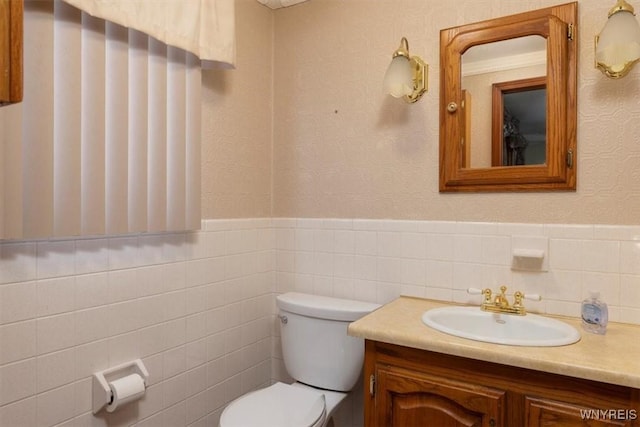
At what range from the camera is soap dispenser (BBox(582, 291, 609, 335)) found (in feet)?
4.30

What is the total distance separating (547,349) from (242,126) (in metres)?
1.53

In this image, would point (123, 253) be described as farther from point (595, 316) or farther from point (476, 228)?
point (595, 316)

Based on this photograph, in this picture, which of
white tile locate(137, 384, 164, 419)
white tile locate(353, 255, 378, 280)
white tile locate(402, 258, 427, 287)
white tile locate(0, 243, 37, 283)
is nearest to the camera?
white tile locate(0, 243, 37, 283)

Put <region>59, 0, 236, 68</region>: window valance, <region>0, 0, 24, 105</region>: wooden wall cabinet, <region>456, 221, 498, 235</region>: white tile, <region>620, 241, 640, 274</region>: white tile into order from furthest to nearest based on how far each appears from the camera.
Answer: <region>456, 221, 498, 235</region>: white tile < <region>620, 241, 640, 274</region>: white tile < <region>59, 0, 236, 68</region>: window valance < <region>0, 0, 24, 105</region>: wooden wall cabinet

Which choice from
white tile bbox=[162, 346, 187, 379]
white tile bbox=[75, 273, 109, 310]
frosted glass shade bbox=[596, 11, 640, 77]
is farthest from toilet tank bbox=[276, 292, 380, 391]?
frosted glass shade bbox=[596, 11, 640, 77]

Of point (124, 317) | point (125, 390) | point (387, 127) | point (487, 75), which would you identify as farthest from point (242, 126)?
point (125, 390)

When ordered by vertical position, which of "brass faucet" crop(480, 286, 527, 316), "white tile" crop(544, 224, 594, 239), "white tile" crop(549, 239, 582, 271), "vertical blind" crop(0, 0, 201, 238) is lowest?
"brass faucet" crop(480, 286, 527, 316)

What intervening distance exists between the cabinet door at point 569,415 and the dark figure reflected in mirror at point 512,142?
0.85m

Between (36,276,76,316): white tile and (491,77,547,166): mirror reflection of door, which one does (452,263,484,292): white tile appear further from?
(36,276,76,316): white tile

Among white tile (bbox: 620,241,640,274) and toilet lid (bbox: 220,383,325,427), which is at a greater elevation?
white tile (bbox: 620,241,640,274)

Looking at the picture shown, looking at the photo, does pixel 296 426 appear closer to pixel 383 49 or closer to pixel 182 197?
pixel 182 197

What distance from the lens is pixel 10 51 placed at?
0.70 metres

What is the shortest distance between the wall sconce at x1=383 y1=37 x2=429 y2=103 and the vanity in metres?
0.91

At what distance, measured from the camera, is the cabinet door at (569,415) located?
41.1 inches
